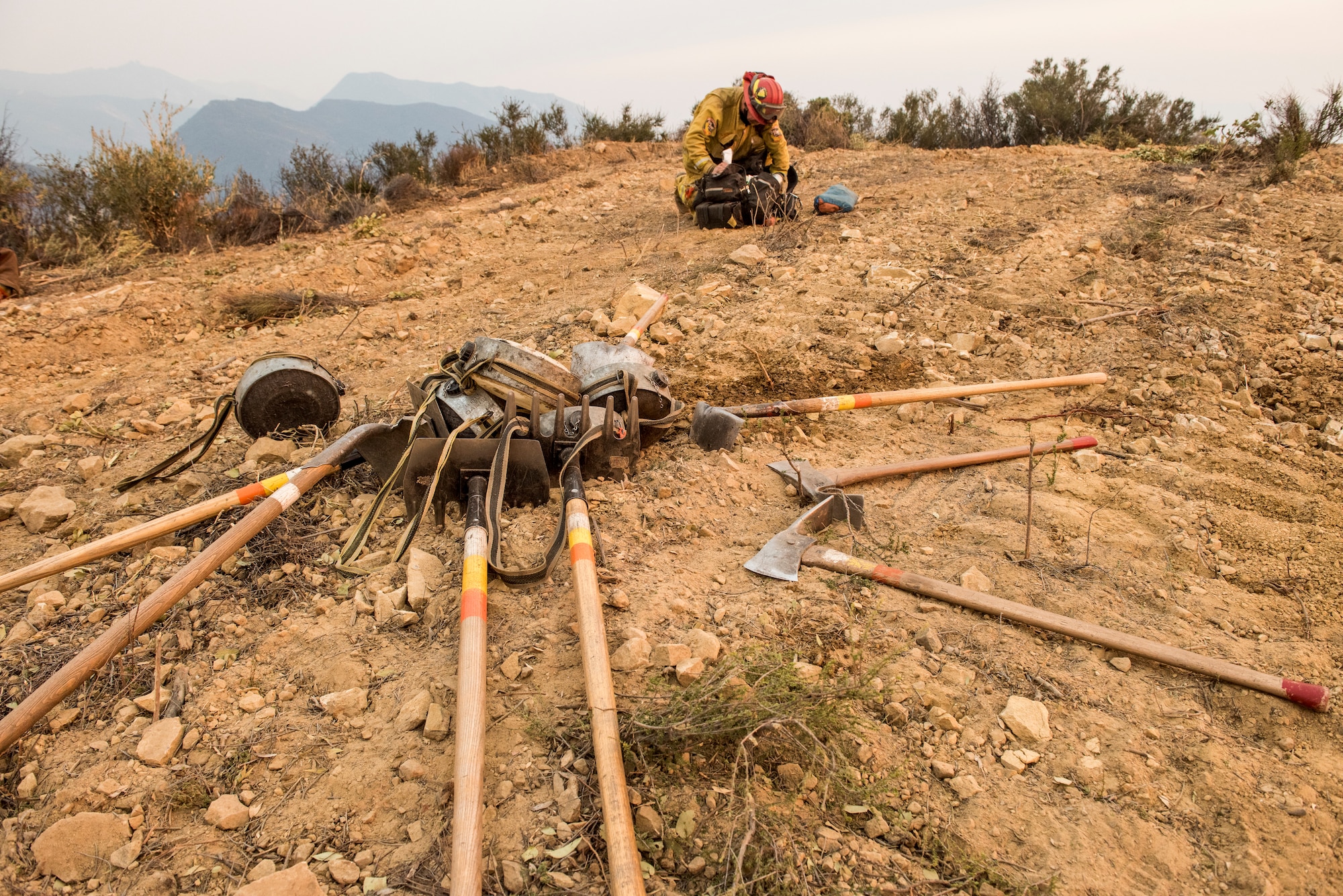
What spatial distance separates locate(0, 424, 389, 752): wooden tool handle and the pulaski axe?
1613 mm

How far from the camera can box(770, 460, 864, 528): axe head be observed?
9.36 ft

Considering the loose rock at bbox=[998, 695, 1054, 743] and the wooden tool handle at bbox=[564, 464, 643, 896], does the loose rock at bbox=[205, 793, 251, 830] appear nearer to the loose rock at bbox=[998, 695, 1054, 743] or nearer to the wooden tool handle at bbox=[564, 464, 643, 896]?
the wooden tool handle at bbox=[564, 464, 643, 896]

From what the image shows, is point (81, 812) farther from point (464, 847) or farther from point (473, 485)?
point (473, 485)

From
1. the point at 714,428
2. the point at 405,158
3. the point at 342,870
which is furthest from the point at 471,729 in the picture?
the point at 405,158

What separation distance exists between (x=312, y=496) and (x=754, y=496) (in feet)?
6.01

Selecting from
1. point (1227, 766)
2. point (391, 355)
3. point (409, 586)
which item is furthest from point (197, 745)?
point (391, 355)

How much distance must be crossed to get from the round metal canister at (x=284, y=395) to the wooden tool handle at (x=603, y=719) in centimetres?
150

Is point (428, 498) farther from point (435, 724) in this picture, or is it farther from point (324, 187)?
point (324, 187)

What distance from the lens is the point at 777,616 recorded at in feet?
7.52

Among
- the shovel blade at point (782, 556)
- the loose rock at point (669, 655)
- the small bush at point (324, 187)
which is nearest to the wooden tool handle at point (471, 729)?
the loose rock at point (669, 655)

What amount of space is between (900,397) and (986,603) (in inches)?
59.8

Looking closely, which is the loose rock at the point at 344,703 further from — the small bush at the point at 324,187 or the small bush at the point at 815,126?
the small bush at the point at 815,126

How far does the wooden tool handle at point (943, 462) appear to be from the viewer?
3162 mm

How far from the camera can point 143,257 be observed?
22.3 feet
